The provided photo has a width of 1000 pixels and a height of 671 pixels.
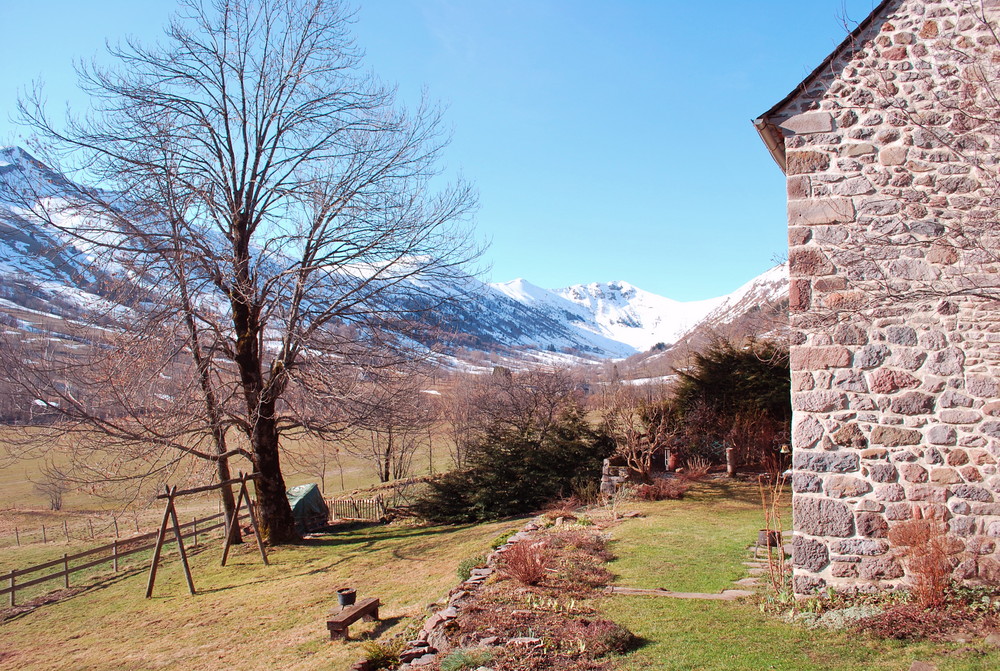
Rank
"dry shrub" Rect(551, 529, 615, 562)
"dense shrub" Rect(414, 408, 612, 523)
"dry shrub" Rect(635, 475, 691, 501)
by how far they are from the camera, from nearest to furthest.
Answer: "dry shrub" Rect(551, 529, 615, 562), "dry shrub" Rect(635, 475, 691, 501), "dense shrub" Rect(414, 408, 612, 523)

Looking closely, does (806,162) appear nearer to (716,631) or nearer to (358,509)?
(716,631)

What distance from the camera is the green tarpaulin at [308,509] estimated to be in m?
19.0

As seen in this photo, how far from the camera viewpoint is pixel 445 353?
14547mm

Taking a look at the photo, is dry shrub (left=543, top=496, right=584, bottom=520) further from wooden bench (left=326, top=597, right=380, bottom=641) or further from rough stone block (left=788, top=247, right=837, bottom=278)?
rough stone block (left=788, top=247, right=837, bottom=278)

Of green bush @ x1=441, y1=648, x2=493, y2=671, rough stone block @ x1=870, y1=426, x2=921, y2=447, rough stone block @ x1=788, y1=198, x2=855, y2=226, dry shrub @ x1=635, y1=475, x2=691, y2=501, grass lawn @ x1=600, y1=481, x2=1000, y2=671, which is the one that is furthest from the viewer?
dry shrub @ x1=635, y1=475, x2=691, y2=501

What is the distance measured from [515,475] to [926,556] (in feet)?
46.5

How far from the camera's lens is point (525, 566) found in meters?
7.52

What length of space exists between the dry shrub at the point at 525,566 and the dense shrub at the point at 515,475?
10467 millimetres

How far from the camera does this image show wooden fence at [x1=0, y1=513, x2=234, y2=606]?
13523 mm

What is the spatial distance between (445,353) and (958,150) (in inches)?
409

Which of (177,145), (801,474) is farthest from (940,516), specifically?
(177,145)

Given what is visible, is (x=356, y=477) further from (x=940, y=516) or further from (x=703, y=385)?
(x=940, y=516)

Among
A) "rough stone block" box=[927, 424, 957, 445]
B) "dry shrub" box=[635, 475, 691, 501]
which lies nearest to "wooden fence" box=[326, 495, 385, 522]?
"dry shrub" box=[635, 475, 691, 501]

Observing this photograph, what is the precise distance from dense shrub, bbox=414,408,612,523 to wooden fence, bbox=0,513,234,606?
23.7ft
